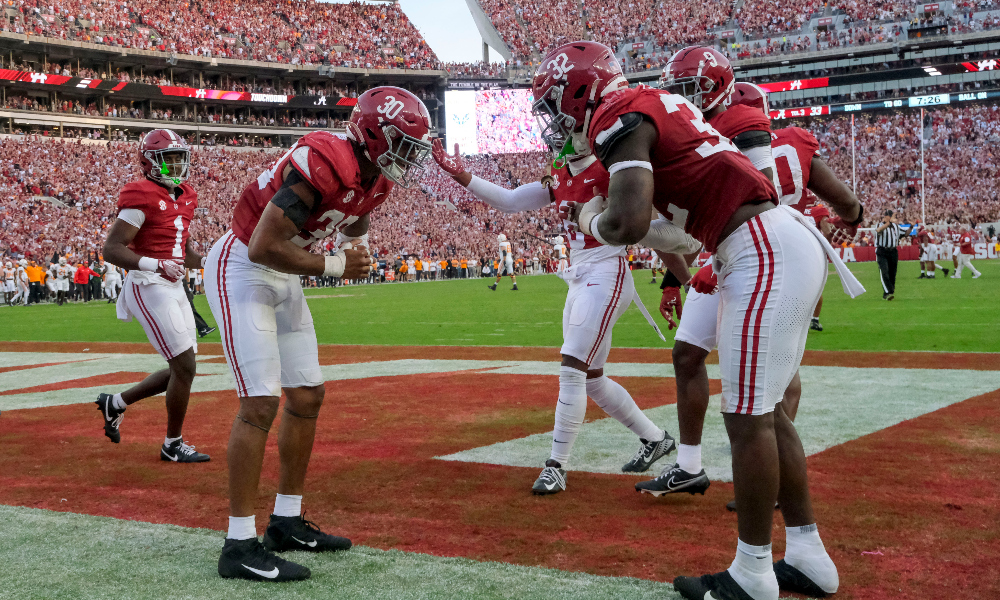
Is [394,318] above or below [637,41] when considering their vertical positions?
below

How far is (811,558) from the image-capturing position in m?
3.01

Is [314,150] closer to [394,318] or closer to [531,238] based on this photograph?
[394,318]

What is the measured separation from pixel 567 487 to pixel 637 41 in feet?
183

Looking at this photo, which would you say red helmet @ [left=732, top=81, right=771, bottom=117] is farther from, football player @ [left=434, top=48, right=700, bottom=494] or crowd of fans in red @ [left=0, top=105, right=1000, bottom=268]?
crowd of fans in red @ [left=0, top=105, right=1000, bottom=268]

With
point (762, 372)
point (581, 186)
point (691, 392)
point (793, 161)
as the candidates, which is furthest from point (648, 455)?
point (762, 372)

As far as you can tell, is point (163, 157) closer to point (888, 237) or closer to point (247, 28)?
point (888, 237)

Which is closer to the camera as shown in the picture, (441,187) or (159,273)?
(159,273)

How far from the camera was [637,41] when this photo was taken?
5659 cm

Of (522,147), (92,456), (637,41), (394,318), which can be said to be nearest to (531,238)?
(522,147)

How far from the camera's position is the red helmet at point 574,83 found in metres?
3.61

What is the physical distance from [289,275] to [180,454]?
85.8 inches

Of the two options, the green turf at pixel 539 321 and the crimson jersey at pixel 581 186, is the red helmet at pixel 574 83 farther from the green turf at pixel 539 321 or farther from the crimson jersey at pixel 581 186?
the green turf at pixel 539 321

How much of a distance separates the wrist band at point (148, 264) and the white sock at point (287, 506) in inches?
98.8

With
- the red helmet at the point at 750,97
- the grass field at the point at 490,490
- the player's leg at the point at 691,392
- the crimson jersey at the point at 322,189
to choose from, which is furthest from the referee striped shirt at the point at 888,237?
the crimson jersey at the point at 322,189
